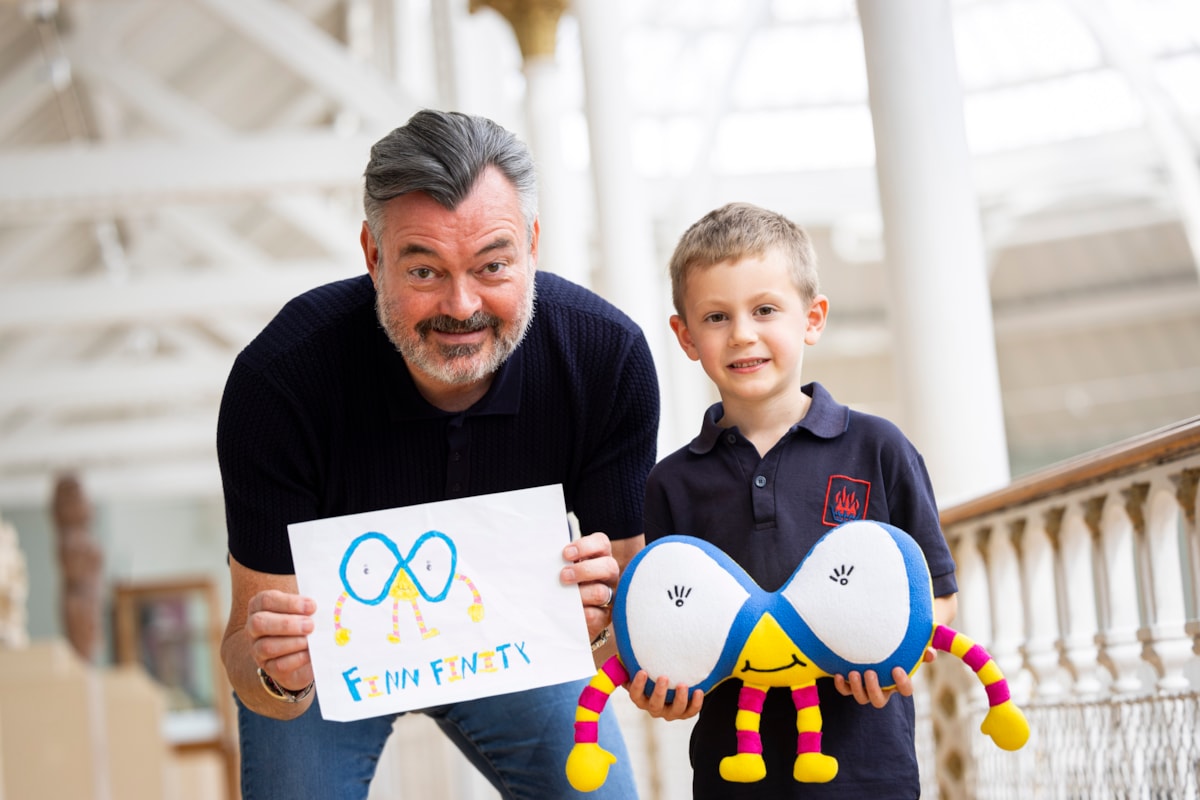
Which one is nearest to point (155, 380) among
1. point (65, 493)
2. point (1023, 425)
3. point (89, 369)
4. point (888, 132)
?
point (89, 369)

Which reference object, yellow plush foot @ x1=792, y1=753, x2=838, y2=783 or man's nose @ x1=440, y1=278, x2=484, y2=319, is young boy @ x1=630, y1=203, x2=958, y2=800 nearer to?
yellow plush foot @ x1=792, y1=753, x2=838, y2=783

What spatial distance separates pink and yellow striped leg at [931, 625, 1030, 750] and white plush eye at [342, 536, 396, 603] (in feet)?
2.27

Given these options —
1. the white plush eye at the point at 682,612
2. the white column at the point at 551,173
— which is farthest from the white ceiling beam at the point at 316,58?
the white plush eye at the point at 682,612

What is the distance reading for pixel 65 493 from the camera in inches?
562

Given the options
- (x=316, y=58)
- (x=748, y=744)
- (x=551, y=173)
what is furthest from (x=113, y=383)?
(x=748, y=744)

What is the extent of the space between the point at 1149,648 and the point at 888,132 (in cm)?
139

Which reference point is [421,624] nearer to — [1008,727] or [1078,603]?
[1008,727]

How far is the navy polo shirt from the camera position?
165cm

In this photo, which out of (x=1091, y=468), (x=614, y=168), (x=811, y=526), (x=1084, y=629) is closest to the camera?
(x=811, y=526)

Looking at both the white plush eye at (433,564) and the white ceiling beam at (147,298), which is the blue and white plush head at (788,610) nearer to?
the white plush eye at (433,564)

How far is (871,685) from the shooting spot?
1552 mm

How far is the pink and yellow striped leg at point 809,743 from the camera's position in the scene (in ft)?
5.09

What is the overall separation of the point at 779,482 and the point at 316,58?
5806 mm

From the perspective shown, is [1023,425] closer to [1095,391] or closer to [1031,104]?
[1095,391]
